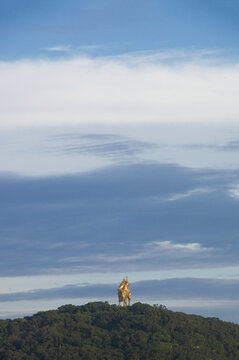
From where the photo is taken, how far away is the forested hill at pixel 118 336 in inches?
5202

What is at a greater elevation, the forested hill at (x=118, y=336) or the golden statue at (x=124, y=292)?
the golden statue at (x=124, y=292)

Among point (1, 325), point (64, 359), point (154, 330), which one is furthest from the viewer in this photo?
point (1, 325)

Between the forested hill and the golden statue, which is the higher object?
the golden statue

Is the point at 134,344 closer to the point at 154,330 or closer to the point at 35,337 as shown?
the point at 154,330

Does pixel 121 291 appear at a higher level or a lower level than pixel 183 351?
higher

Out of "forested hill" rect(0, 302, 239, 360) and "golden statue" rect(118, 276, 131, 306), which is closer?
"forested hill" rect(0, 302, 239, 360)

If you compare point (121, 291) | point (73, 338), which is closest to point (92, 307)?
point (121, 291)

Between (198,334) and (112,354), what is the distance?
18.9 meters

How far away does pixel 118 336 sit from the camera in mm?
137375

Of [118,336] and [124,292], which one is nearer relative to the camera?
[118,336]

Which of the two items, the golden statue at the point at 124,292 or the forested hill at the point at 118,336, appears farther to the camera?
the golden statue at the point at 124,292

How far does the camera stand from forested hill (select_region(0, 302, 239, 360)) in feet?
433

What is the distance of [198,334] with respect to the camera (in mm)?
142875

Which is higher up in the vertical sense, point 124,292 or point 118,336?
point 124,292
